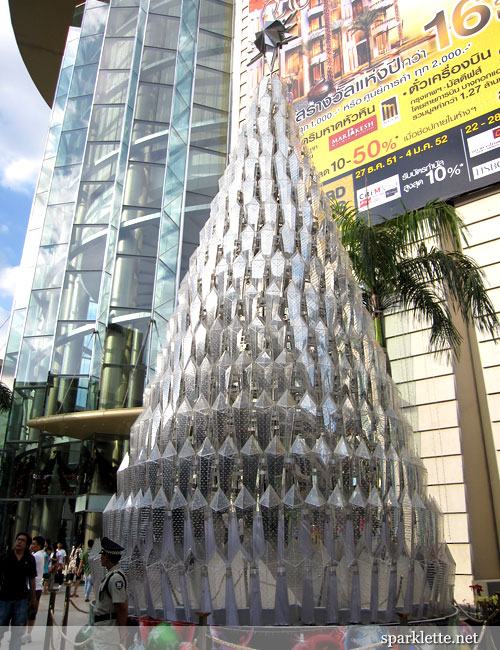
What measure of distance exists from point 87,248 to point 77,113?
7.87 m

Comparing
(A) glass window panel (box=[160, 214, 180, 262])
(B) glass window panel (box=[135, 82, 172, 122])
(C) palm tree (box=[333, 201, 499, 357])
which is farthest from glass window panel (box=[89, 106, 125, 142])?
(C) palm tree (box=[333, 201, 499, 357])

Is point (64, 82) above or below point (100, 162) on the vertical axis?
above

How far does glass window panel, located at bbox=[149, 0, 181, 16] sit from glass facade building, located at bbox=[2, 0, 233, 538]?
7cm

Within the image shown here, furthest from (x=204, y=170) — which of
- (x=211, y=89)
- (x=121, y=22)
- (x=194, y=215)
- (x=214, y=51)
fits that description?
(x=121, y=22)

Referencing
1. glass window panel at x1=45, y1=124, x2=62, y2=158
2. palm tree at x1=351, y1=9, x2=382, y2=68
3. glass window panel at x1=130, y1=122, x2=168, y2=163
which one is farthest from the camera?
glass window panel at x1=45, y1=124, x2=62, y2=158

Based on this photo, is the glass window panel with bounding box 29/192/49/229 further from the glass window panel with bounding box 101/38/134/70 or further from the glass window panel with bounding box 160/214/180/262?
the glass window panel with bounding box 101/38/134/70

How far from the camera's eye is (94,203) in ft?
77.2

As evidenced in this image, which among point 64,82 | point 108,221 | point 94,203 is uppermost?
point 64,82

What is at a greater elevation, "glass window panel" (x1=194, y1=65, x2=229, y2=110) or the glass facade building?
"glass window panel" (x1=194, y1=65, x2=229, y2=110)

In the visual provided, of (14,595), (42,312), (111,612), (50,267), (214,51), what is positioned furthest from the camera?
(214,51)

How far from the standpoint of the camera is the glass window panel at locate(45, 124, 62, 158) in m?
26.3

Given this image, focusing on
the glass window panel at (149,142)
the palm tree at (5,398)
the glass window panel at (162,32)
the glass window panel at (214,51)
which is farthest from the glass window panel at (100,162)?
the palm tree at (5,398)

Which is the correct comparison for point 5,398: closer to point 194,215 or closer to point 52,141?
point 194,215

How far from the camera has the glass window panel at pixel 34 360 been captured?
21156 millimetres
